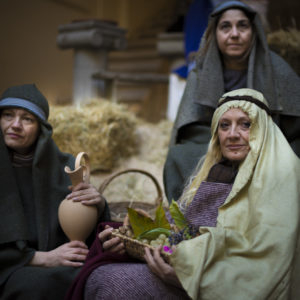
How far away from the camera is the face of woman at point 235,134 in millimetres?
2225

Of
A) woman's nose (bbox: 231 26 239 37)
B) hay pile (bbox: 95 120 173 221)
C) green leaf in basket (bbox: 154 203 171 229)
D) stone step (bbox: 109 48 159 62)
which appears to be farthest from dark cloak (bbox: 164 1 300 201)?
stone step (bbox: 109 48 159 62)

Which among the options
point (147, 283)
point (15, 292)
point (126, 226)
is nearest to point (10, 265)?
point (15, 292)

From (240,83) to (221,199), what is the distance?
1.48 meters

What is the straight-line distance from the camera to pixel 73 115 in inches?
181

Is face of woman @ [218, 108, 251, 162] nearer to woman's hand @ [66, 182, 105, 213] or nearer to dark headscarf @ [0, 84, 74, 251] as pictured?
woman's hand @ [66, 182, 105, 213]

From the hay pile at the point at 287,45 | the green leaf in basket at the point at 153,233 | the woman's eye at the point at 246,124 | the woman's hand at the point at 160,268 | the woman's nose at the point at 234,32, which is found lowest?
the woman's hand at the point at 160,268

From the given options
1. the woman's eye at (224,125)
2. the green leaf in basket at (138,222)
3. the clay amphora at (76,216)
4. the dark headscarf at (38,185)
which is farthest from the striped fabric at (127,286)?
the woman's eye at (224,125)

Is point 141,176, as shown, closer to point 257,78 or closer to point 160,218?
point 257,78

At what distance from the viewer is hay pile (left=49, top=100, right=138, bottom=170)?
4445 millimetres

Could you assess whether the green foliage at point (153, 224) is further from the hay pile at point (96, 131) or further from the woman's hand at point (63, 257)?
the hay pile at point (96, 131)

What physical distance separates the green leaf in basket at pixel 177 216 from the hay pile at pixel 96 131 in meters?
2.35

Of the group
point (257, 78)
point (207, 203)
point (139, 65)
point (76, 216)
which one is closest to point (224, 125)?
point (207, 203)

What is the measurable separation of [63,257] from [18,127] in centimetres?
80

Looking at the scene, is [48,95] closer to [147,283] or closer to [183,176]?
[183,176]
